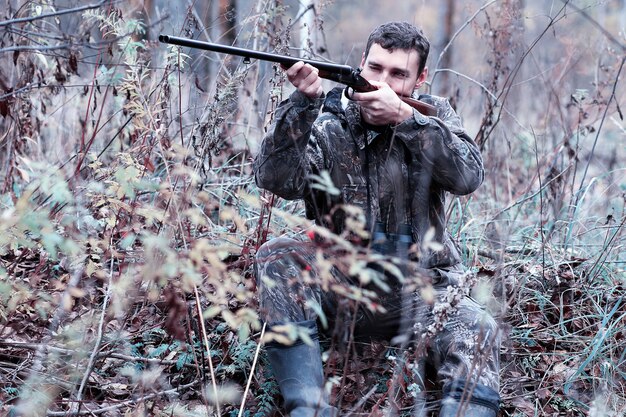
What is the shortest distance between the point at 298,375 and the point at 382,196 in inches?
36.8

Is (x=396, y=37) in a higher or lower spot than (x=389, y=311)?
higher

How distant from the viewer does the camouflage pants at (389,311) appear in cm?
321

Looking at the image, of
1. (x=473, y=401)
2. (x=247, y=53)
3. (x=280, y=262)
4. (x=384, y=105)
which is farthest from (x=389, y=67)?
(x=473, y=401)

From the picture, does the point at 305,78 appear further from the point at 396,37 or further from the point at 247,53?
the point at 396,37

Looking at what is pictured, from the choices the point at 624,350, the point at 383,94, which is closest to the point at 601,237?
the point at 624,350

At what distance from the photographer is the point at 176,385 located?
3.42 metres

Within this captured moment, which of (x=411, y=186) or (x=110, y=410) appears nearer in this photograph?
(x=110, y=410)

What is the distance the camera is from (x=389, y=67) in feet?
11.7

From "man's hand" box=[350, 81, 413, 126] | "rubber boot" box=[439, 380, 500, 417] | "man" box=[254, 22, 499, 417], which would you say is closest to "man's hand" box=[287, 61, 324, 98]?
"man" box=[254, 22, 499, 417]

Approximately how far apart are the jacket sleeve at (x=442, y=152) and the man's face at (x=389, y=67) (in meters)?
0.24

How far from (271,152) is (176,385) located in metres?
1.07

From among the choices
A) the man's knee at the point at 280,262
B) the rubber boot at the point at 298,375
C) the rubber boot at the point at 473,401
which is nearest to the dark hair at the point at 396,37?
the man's knee at the point at 280,262

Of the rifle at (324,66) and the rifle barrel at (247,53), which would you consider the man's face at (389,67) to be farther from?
the rifle barrel at (247,53)

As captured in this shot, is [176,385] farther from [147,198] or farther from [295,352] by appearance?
[147,198]
